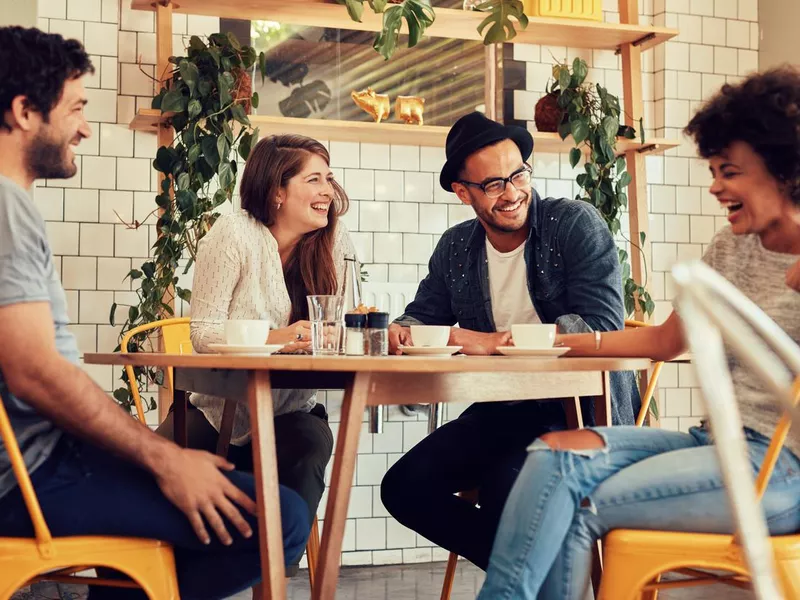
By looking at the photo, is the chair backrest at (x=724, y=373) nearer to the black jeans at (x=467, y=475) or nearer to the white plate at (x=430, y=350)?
the white plate at (x=430, y=350)

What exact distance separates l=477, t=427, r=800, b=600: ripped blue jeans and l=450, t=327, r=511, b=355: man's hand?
0.55 meters

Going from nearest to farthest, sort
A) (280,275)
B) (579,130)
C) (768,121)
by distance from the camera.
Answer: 1. (768,121)
2. (280,275)
3. (579,130)

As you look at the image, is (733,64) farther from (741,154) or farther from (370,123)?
(741,154)

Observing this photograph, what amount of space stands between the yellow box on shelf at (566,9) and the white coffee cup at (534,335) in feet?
7.45

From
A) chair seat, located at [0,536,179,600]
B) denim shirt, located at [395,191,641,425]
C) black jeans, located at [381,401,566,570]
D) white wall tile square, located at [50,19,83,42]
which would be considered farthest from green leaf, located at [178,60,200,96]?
chair seat, located at [0,536,179,600]

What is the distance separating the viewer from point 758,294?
5.88 ft

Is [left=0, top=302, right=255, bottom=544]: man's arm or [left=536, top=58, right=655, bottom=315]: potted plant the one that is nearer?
[left=0, top=302, right=255, bottom=544]: man's arm

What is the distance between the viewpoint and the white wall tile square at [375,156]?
13.3 feet

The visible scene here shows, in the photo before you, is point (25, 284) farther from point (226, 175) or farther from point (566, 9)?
point (566, 9)

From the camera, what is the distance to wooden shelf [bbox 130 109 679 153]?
366cm

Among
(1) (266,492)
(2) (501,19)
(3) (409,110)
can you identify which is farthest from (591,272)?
(3) (409,110)

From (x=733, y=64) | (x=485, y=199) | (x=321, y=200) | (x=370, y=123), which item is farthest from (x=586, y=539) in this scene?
(x=733, y=64)

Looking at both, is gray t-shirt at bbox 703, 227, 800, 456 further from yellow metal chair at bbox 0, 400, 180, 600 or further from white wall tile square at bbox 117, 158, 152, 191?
white wall tile square at bbox 117, 158, 152, 191

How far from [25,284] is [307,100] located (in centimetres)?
259
